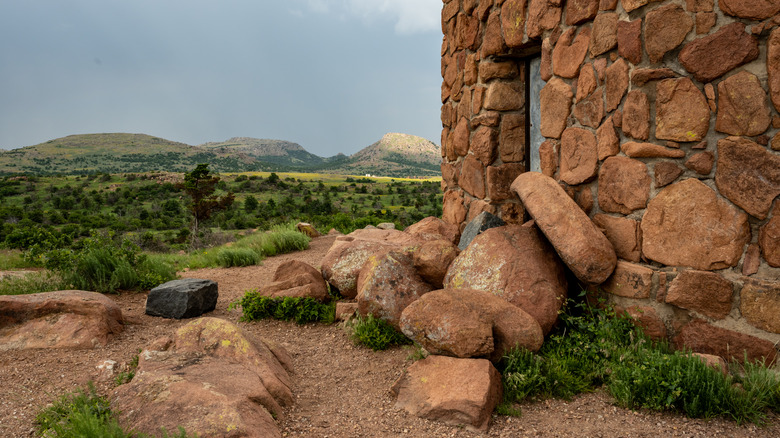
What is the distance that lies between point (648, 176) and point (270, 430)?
10.7 feet

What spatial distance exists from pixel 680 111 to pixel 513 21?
2329 millimetres

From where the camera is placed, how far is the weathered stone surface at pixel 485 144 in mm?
5770

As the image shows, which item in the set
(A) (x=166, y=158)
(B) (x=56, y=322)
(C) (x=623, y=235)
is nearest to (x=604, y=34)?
(C) (x=623, y=235)

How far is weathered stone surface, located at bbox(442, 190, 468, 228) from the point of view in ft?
22.1

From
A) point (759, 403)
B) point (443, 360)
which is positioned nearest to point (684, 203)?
point (759, 403)

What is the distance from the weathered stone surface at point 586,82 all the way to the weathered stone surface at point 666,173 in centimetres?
94

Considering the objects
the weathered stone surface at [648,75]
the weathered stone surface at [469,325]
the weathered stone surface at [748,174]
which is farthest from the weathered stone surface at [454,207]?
the weathered stone surface at [748,174]

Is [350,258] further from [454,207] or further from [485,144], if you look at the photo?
[485,144]

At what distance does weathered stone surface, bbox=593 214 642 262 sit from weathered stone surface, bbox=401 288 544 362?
3.30 ft

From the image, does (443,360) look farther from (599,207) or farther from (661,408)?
(599,207)

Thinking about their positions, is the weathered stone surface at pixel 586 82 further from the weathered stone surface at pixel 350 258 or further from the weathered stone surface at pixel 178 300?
the weathered stone surface at pixel 178 300

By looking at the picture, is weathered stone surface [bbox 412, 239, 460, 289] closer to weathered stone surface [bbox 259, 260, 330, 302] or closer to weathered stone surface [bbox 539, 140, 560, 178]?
weathered stone surface [bbox 539, 140, 560, 178]

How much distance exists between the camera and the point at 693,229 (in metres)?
3.50

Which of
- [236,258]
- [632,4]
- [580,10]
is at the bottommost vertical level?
[236,258]
